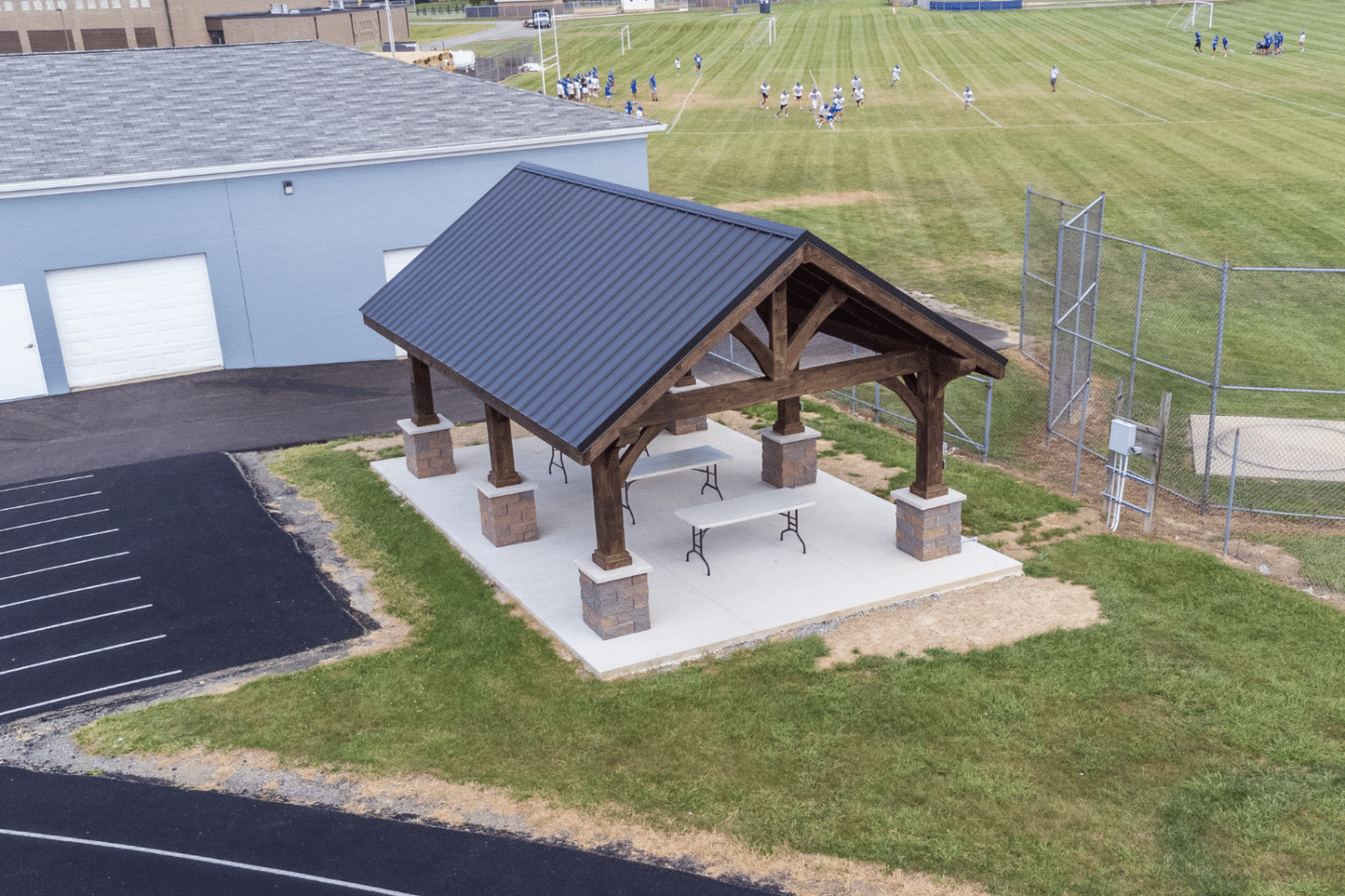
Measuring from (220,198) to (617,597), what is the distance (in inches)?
575

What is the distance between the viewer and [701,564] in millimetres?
14469

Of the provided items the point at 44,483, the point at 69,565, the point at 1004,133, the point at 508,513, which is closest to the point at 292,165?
the point at 44,483

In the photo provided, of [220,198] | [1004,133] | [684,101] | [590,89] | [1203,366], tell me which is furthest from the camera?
[590,89]

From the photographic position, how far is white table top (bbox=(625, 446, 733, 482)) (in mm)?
15797

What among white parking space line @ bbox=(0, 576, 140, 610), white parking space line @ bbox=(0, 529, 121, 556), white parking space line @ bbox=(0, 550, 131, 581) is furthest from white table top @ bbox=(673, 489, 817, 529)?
white parking space line @ bbox=(0, 529, 121, 556)

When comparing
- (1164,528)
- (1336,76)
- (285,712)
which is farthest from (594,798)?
(1336,76)

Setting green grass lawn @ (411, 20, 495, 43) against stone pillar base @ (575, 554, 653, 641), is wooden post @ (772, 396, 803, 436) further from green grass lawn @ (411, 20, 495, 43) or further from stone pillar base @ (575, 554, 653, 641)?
green grass lawn @ (411, 20, 495, 43)

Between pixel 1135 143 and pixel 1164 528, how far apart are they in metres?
34.8

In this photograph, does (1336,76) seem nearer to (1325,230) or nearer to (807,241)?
(1325,230)

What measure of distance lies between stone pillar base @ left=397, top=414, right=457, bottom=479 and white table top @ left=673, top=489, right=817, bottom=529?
480 cm

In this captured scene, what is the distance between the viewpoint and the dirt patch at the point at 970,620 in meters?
12.5

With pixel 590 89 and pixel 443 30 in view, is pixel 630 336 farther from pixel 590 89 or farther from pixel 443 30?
pixel 443 30

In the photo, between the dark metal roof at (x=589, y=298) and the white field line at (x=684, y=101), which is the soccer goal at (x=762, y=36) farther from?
the dark metal roof at (x=589, y=298)

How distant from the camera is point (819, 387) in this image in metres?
13.0
